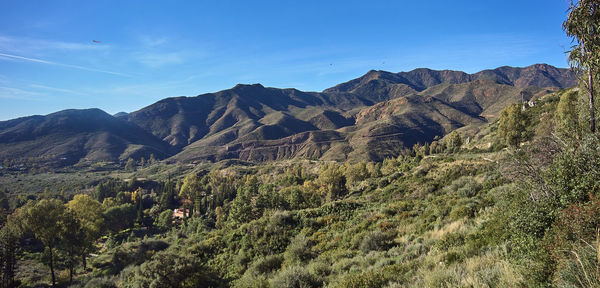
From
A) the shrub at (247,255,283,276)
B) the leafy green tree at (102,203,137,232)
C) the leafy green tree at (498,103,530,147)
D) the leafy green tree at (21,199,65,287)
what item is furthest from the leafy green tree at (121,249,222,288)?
the leafy green tree at (102,203,137,232)

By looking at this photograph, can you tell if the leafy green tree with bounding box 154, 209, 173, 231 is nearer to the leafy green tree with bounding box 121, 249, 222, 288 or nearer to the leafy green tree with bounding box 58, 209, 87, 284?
the leafy green tree with bounding box 58, 209, 87, 284

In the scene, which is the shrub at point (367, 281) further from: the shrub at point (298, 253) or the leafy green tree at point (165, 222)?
the leafy green tree at point (165, 222)

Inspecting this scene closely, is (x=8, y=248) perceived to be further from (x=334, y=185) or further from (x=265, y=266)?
(x=334, y=185)

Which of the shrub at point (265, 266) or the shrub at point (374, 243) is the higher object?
the shrub at point (374, 243)

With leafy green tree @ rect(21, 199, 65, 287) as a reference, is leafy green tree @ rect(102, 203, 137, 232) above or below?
below

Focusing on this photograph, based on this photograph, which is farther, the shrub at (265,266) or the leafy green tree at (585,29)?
the shrub at (265,266)

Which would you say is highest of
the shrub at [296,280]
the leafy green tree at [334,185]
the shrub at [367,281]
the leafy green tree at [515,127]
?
the leafy green tree at [515,127]

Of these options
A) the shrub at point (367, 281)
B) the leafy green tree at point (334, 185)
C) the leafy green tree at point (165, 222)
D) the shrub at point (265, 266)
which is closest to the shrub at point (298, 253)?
the shrub at point (265, 266)

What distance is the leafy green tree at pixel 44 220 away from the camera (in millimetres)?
30344

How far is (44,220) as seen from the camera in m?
31.2

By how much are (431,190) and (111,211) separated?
83.6 metres

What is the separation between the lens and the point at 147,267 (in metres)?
14.2

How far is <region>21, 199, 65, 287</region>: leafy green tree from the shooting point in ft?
99.6

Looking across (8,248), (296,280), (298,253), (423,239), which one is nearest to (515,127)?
(423,239)
